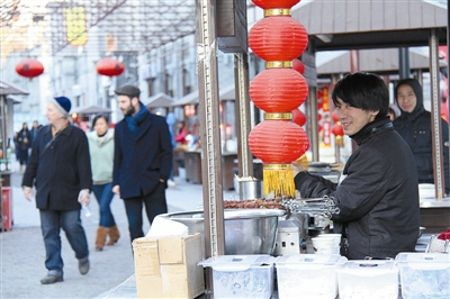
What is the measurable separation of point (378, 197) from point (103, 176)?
8.41m

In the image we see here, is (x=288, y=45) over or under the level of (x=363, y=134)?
over

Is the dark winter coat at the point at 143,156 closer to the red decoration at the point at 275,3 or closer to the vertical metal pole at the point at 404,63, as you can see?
the red decoration at the point at 275,3

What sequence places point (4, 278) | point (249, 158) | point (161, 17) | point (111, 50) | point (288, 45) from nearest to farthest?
point (288, 45)
point (249, 158)
point (4, 278)
point (161, 17)
point (111, 50)

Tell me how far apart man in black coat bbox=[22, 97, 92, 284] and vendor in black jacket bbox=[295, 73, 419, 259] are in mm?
4683

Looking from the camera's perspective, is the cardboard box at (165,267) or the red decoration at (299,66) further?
the red decoration at (299,66)

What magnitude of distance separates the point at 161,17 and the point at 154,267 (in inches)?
728

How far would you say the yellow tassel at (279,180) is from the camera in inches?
189

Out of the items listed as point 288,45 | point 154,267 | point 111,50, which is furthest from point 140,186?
point 111,50

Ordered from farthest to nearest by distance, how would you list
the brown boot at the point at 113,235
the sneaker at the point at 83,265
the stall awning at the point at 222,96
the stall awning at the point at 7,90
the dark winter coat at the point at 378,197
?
1. the stall awning at the point at 222,96
2. the stall awning at the point at 7,90
3. the brown boot at the point at 113,235
4. the sneaker at the point at 83,265
5. the dark winter coat at the point at 378,197

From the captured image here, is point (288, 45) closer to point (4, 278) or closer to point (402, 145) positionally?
point (402, 145)

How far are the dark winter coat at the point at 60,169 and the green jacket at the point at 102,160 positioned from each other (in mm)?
3119

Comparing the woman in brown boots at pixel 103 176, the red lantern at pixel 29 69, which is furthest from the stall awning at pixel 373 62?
the red lantern at pixel 29 69

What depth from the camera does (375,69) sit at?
1750 centimetres

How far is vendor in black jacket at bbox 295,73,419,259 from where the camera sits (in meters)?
4.43
